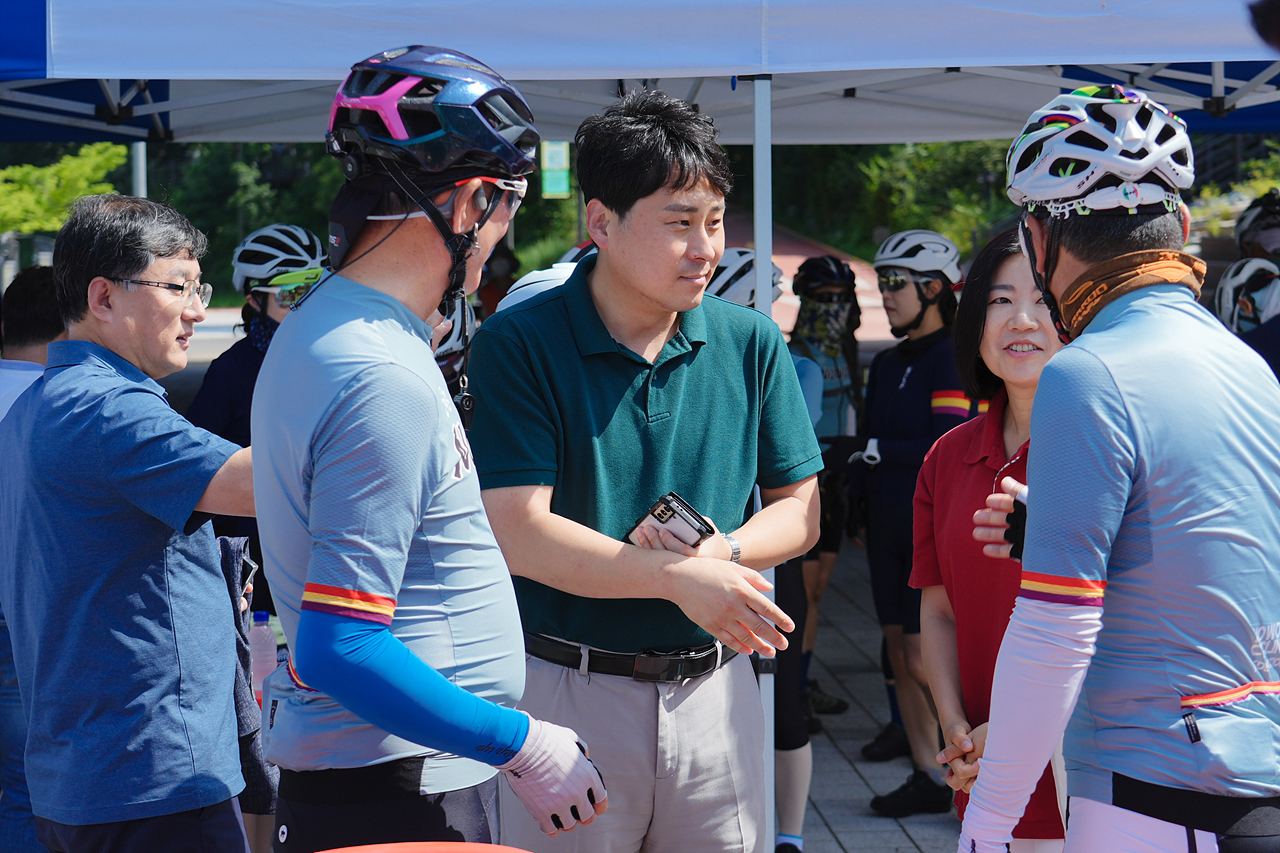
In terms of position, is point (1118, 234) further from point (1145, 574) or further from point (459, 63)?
point (459, 63)

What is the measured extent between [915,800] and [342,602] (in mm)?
3721

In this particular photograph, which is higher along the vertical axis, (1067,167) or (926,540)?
(1067,167)

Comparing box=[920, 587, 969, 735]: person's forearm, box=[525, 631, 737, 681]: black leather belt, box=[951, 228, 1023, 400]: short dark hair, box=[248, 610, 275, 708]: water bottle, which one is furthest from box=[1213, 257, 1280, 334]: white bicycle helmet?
box=[248, 610, 275, 708]: water bottle

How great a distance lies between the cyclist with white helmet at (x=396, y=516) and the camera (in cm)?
143

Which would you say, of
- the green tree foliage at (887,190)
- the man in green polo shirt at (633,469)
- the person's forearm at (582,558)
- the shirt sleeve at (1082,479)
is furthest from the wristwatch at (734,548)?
the green tree foliage at (887,190)

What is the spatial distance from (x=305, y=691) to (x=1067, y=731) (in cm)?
117

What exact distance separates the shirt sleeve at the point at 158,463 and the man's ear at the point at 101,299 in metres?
0.29

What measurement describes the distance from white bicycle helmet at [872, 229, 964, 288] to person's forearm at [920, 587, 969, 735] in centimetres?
288

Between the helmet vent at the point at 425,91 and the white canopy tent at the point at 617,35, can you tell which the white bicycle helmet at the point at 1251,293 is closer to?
the white canopy tent at the point at 617,35

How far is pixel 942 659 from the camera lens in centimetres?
244

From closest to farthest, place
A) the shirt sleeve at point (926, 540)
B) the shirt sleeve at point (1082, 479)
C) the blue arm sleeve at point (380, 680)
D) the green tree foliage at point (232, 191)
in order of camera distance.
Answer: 1. the blue arm sleeve at point (380, 680)
2. the shirt sleeve at point (1082, 479)
3. the shirt sleeve at point (926, 540)
4. the green tree foliage at point (232, 191)

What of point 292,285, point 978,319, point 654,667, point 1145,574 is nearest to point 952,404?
point 978,319

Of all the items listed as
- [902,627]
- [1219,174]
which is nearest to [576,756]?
[902,627]

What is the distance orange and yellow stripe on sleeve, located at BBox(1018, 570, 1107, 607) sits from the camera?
1.54 meters
